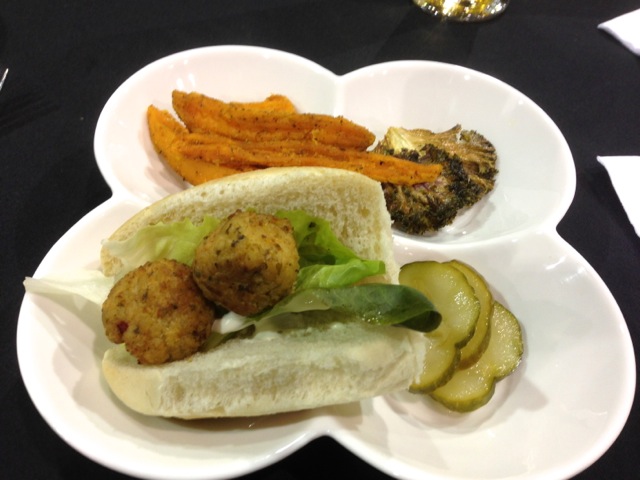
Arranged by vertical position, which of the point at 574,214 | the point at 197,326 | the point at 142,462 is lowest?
the point at 574,214

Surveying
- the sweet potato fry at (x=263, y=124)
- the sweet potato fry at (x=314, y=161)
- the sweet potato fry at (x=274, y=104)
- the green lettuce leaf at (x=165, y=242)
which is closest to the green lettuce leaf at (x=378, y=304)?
the green lettuce leaf at (x=165, y=242)

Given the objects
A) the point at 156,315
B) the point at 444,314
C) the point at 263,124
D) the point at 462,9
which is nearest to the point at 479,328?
the point at 444,314

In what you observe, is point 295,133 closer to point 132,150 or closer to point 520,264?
point 132,150

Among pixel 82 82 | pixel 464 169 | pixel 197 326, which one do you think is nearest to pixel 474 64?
pixel 464 169

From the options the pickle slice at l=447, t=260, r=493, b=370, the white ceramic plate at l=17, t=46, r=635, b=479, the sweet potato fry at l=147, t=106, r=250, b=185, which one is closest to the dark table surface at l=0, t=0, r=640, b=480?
the white ceramic plate at l=17, t=46, r=635, b=479

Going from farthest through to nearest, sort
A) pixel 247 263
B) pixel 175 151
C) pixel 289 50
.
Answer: pixel 289 50
pixel 175 151
pixel 247 263

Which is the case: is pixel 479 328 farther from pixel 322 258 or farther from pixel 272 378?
pixel 272 378
